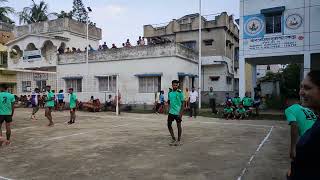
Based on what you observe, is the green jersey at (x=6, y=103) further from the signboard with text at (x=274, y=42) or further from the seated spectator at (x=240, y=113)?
the signboard with text at (x=274, y=42)

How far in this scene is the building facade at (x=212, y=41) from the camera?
30078 millimetres

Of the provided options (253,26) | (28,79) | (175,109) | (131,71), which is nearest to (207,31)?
(131,71)

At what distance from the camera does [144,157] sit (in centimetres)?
775

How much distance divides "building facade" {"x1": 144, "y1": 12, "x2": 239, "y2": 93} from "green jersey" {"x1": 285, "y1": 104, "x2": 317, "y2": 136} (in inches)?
998

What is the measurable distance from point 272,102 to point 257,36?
28.1 ft

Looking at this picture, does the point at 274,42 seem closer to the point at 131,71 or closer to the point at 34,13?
the point at 131,71

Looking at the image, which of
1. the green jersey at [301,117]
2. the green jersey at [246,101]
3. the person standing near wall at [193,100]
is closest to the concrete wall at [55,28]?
the person standing near wall at [193,100]

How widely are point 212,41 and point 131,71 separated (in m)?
9.08

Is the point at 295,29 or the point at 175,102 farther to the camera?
the point at 295,29

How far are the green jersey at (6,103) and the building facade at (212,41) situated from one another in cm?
2065

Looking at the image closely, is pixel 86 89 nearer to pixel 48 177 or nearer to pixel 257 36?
pixel 257 36

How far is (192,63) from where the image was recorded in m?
28.0

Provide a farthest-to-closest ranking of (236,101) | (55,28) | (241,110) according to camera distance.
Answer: (55,28)
(236,101)
(241,110)

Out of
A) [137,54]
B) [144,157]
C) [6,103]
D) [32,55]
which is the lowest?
[144,157]
